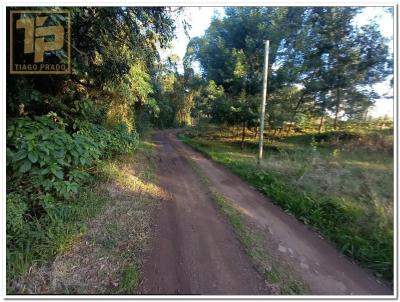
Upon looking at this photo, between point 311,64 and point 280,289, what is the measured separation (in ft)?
34.6

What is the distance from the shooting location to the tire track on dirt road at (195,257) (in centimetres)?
254

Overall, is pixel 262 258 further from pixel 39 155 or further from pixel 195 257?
pixel 39 155

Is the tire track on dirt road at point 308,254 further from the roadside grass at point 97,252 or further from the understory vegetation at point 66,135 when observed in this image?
the understory vegetation at point 66,135

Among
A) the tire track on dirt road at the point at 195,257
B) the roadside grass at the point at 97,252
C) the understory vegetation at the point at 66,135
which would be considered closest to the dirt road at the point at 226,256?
the tire track on dirt road at the point at 195,257

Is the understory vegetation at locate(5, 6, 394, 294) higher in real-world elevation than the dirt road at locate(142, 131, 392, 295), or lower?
higher

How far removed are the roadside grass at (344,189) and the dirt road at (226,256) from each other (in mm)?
264

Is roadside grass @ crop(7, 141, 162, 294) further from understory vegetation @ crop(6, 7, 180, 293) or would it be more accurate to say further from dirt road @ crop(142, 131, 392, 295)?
dirt road @ crop(142, 131, 392, 295)

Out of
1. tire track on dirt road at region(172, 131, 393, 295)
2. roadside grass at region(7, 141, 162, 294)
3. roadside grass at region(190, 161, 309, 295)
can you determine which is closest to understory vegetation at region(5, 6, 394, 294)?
roadside grass at region(7, 141, 162, 294)

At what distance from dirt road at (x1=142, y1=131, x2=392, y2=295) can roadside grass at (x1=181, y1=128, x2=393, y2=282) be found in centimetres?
26

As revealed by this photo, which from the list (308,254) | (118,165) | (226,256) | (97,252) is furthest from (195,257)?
(118,165)

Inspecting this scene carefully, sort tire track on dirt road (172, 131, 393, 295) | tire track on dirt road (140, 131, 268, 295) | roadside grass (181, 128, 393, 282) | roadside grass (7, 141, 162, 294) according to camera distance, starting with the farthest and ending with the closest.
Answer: roadside grass (181, 128, 393, 282)
tire track on dirt road (172, 131, 393, 295)
tire track on dirt road (140, 131, 268, 295)
roadside grass (7, 141, 162, 294)

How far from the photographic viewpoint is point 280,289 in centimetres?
255

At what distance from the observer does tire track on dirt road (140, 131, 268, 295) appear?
100 inches
